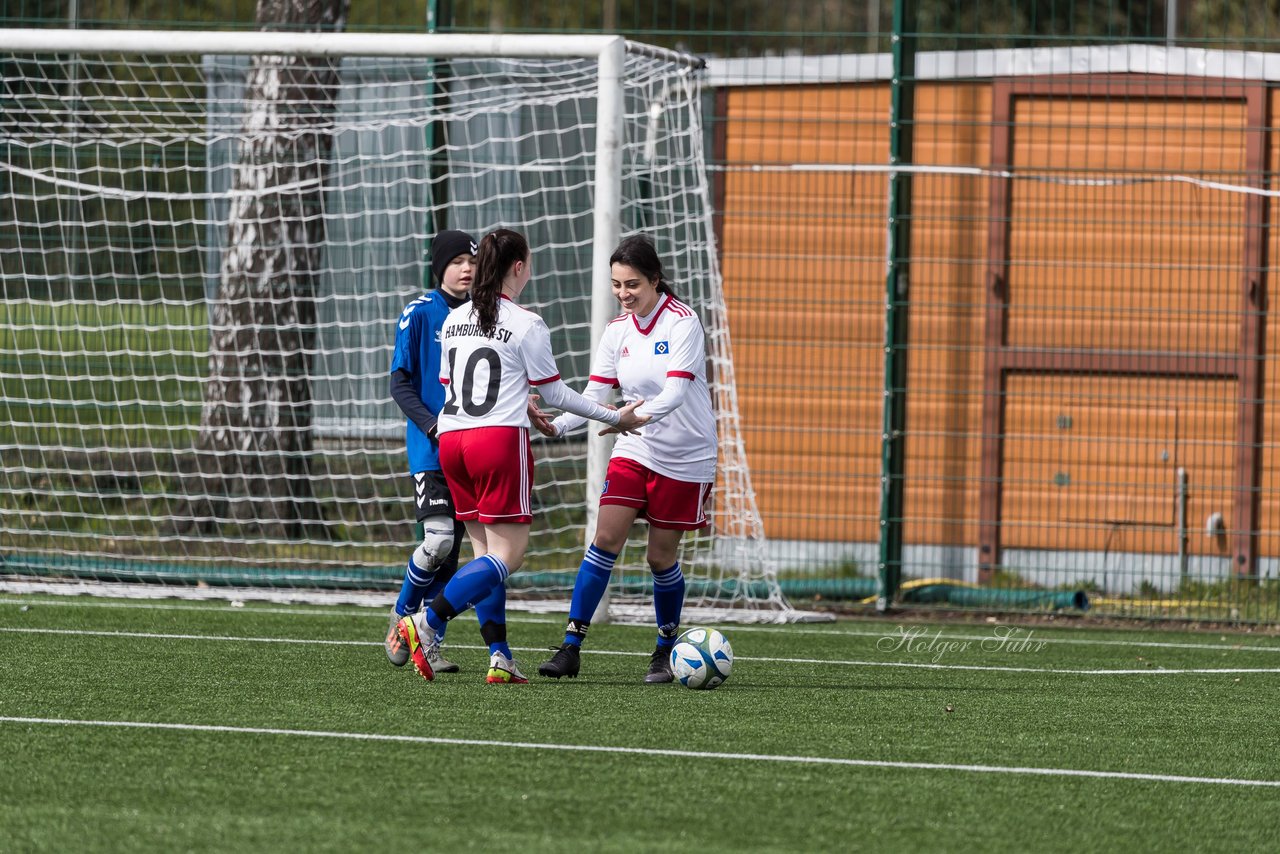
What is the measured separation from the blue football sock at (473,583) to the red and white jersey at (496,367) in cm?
52

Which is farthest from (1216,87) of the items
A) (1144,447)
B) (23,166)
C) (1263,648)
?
(23,166)

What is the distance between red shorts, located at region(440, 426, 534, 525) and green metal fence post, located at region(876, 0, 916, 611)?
3.77 m

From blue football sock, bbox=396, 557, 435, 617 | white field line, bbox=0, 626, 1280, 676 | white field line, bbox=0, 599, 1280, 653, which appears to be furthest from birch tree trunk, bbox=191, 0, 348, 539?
blue football sock, bbox=396, 557, 435, 617

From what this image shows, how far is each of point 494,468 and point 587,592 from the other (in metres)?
0.73

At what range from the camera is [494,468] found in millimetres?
6465

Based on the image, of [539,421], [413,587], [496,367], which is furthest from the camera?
[413,587]

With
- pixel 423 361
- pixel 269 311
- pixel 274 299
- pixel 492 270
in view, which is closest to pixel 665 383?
pixel 492 270

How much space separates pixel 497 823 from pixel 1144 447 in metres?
6.92

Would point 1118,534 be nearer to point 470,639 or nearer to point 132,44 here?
point 470,639

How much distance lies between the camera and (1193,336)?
10.4 meters

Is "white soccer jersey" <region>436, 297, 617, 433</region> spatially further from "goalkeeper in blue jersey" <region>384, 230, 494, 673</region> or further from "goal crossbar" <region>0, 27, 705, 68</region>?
"goal crossbar" <region>0, 27, 705, 68</region>

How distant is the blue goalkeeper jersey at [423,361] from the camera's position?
23.3 feet

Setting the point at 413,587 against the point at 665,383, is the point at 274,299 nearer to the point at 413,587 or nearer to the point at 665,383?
the point at 413,587

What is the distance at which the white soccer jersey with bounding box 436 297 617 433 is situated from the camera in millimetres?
6453
